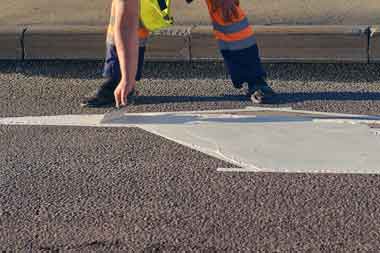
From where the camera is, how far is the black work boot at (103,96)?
709 centimetres

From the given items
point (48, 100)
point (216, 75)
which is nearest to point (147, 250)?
point (48, 100)

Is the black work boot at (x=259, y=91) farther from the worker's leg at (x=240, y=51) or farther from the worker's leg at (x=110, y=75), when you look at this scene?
the worker's leg at (x=110, y=75)

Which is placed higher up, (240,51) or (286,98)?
(240,51)

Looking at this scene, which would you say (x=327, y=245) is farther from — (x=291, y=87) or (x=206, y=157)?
(x=291, y=87)

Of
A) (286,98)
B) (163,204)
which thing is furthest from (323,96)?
(163,204)

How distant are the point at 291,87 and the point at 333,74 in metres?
0.43

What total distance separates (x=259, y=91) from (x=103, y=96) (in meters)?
1.00

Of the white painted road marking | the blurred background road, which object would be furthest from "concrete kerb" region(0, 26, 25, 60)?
the white painted road marking

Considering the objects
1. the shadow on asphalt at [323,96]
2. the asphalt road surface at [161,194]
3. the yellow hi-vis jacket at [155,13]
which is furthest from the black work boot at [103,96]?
the shadow on asphalt at [323,96]

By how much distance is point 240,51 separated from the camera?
720 centimetres

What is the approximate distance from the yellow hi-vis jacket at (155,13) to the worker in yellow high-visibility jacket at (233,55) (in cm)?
12

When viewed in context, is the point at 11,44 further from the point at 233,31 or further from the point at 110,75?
the point at 233,31

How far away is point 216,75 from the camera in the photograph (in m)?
7.80

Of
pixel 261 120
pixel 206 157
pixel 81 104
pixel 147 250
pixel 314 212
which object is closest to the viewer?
pixel 147 250
